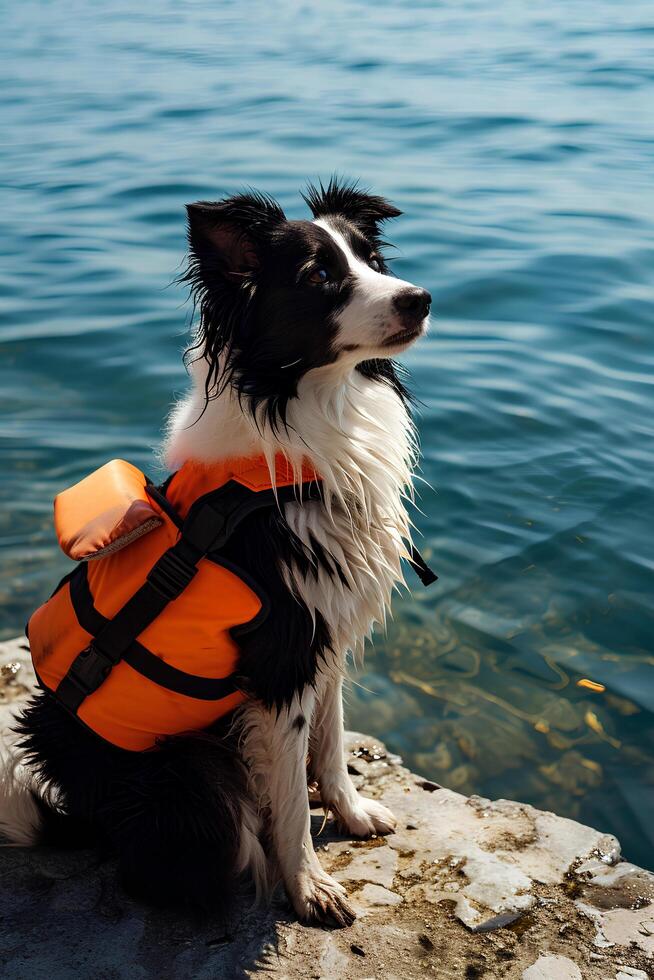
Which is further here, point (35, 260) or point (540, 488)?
point (35, 260)

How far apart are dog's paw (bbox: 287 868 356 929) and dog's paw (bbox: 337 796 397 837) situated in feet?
1.17

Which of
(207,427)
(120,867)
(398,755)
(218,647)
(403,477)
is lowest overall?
(398,755)

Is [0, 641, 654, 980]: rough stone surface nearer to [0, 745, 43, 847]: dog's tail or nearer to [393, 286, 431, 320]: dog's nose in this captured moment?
[0, 745, 43, 847]: dog's tail

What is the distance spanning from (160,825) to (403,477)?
45.1 inches

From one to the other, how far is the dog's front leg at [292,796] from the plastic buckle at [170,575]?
391mm

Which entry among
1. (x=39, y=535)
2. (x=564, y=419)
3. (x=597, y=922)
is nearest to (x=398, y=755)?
(x=597, y=922)

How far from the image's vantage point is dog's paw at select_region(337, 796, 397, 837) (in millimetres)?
3184

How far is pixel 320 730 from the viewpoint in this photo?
3.11m

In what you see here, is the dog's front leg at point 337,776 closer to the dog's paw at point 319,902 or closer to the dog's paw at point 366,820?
the dog's paw at point 366,820

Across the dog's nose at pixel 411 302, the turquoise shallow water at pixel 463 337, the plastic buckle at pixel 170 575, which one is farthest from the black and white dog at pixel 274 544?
the turquoise shallow water at pixel 463 337

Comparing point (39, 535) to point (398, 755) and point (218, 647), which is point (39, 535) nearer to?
point (398, 755)

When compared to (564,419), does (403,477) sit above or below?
above

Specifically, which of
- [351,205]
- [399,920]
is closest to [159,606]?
[399,920]

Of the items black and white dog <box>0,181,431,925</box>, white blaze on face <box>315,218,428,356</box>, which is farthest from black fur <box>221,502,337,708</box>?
white blaze on face <box>315,218,428,356</box>
